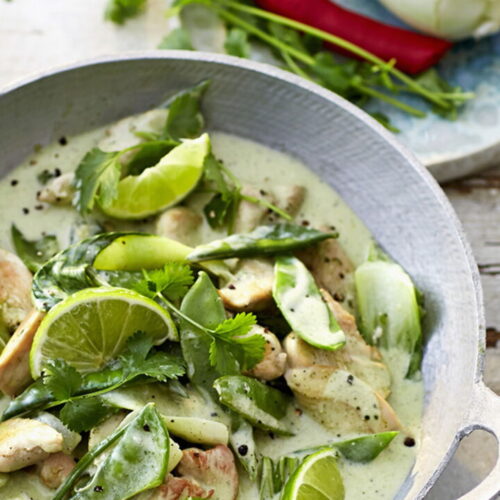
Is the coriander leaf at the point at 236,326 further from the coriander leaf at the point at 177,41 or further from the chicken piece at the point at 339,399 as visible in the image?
the coriander leaf at the point at 177,41

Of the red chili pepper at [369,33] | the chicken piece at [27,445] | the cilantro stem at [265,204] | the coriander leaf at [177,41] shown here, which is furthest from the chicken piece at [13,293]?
the red chili pepper at [369,33]

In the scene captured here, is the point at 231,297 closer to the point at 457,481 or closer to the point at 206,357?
the point at 206,357

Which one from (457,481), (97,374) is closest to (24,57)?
(97,374)

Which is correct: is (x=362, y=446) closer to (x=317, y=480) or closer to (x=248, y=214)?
(x=317, y=480)

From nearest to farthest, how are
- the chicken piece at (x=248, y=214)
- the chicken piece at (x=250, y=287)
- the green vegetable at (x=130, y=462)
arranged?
the green vegetable at (x=130, y=462)
the chicken piece at (x=250, y=287)
the chicken piece at (x=248, y=214)

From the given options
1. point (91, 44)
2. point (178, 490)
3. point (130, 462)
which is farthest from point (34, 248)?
point (91, 44)
